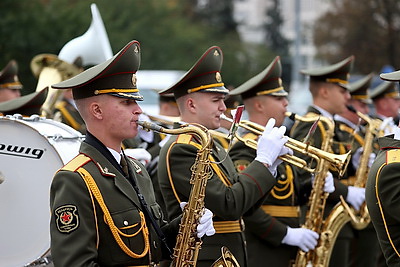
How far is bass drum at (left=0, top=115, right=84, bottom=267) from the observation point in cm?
467

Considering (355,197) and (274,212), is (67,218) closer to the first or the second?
(274,212)

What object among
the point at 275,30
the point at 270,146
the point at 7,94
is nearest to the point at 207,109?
the point at 270,146

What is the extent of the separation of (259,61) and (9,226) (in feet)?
115

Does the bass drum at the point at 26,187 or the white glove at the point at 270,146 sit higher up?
the white glove at the point at 270,146

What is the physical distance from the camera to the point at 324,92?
8.09 m

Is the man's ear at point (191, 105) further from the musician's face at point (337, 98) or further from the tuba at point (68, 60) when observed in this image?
the musician's face at point (337, 98)

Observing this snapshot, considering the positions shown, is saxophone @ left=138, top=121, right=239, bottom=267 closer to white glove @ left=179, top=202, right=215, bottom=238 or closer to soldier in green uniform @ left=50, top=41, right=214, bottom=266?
white glove @ left=179, top=202, right=215, bottom=238

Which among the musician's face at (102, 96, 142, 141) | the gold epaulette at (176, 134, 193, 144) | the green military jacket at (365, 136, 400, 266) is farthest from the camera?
the gold epaulette at (176, 134, 193, 144)

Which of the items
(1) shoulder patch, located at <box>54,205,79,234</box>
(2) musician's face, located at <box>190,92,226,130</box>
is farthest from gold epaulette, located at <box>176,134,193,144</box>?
(1) shoulder patch, located at <box>54,205,79,234</box>

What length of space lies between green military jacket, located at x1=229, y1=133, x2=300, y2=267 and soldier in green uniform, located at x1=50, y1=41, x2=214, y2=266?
7.50 ft

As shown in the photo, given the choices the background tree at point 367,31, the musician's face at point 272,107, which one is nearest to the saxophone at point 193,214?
the musician's face at point 272,107

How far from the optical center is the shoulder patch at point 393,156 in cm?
463

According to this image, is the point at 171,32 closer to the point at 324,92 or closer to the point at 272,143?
the point at 324,92

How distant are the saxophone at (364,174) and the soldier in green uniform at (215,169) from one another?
2.43 m
